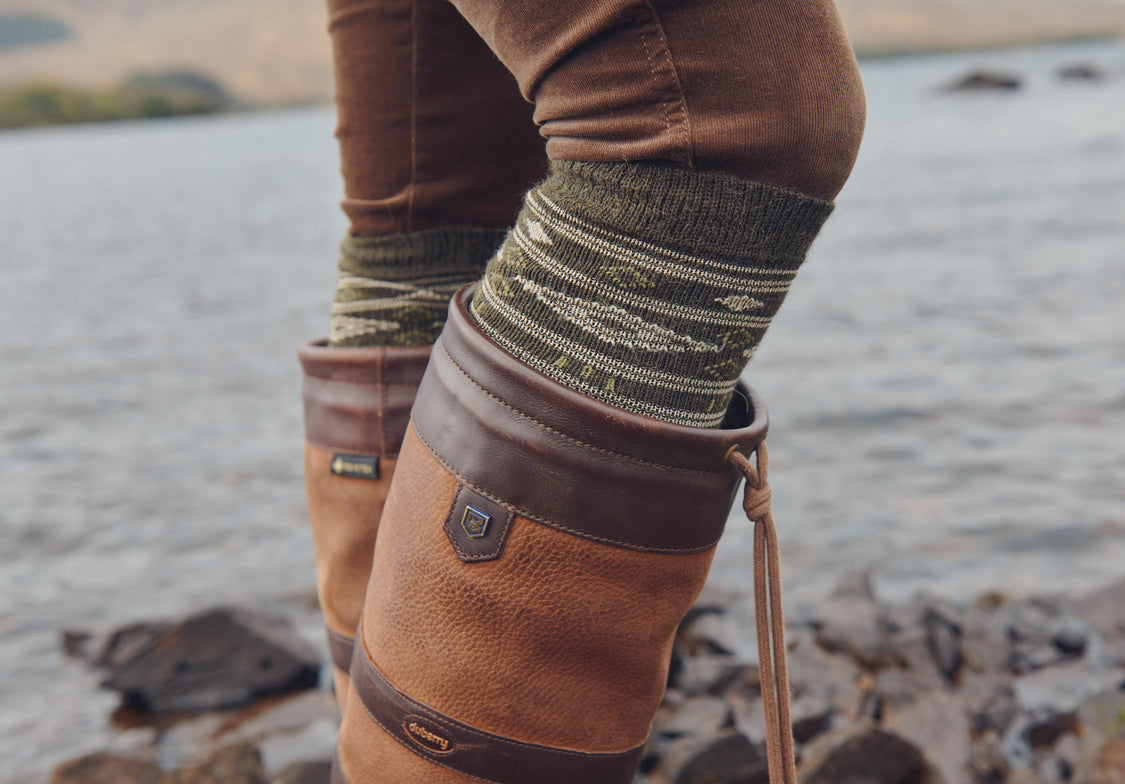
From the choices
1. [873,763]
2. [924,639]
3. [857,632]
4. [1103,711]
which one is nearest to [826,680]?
[857,632]

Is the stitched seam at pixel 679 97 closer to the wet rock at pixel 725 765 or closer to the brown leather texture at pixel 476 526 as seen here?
the brown leather texture at pixel 476 526

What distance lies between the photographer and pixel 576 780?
3.02ft

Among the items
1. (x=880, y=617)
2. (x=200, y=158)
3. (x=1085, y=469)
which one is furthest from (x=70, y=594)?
(x=200, y=158)

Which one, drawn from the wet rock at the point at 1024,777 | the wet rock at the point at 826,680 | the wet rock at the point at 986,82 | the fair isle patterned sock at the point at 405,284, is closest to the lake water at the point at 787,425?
the wet rock at the point at 826,680

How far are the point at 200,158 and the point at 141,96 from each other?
38.6m

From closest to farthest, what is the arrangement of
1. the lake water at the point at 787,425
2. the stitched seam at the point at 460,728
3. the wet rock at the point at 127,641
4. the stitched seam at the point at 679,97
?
the stitched seam at the point at 679,97 → the stitched seam at the point at 460,728 → the wet rock at the point at 127,641 → the lake water at the point at 787,425

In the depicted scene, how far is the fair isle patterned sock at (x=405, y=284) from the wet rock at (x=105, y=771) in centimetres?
111

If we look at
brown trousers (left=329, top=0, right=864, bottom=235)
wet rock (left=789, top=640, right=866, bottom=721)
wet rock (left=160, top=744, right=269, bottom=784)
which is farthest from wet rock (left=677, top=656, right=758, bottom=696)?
brown trousers (left=329, top=0, right=864, bottom=235)

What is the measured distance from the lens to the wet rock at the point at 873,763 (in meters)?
1.74

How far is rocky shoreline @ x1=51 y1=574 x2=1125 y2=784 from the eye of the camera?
1.81m

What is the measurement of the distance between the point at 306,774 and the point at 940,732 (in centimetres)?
128

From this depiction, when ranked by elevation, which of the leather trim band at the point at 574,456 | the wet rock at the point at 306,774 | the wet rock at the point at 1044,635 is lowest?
the wet rock at the point at 1044,635

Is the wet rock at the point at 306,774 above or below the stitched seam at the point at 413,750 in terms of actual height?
below

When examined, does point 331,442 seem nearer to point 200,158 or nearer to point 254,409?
point 254,409
